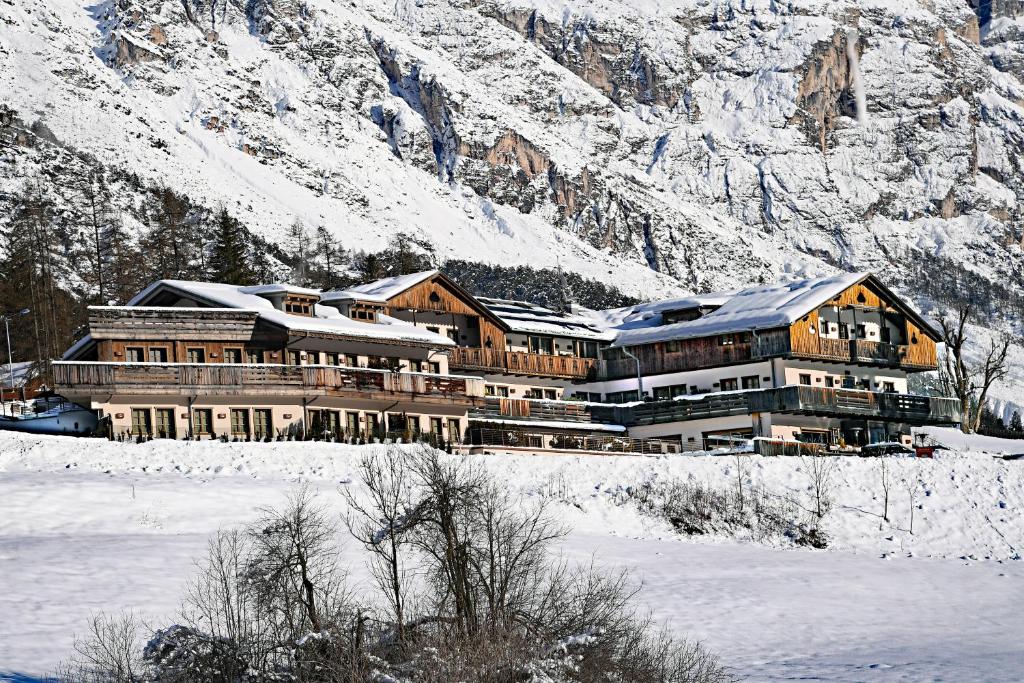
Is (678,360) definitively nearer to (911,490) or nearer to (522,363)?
(522,363)

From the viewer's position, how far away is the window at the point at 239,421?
6731 centimetres

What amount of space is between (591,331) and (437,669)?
6364cm

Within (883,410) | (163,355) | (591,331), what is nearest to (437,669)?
(163,355)

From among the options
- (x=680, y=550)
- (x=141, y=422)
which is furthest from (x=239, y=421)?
(x=680, y=550)

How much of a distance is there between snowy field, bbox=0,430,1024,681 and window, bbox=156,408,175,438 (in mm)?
7309

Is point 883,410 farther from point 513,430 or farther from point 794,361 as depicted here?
point 513,430

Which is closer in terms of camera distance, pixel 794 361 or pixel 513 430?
pixel 513 430

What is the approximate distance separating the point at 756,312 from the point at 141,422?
1387 inches

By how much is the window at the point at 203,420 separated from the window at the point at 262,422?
1.88m

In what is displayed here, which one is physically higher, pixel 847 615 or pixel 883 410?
pixel 883 410

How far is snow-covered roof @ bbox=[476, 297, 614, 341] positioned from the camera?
8969 cm

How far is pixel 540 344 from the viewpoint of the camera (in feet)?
295

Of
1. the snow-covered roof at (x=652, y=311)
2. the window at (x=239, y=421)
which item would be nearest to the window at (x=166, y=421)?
the window at (x=239, y=421)

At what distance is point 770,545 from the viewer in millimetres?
59344
